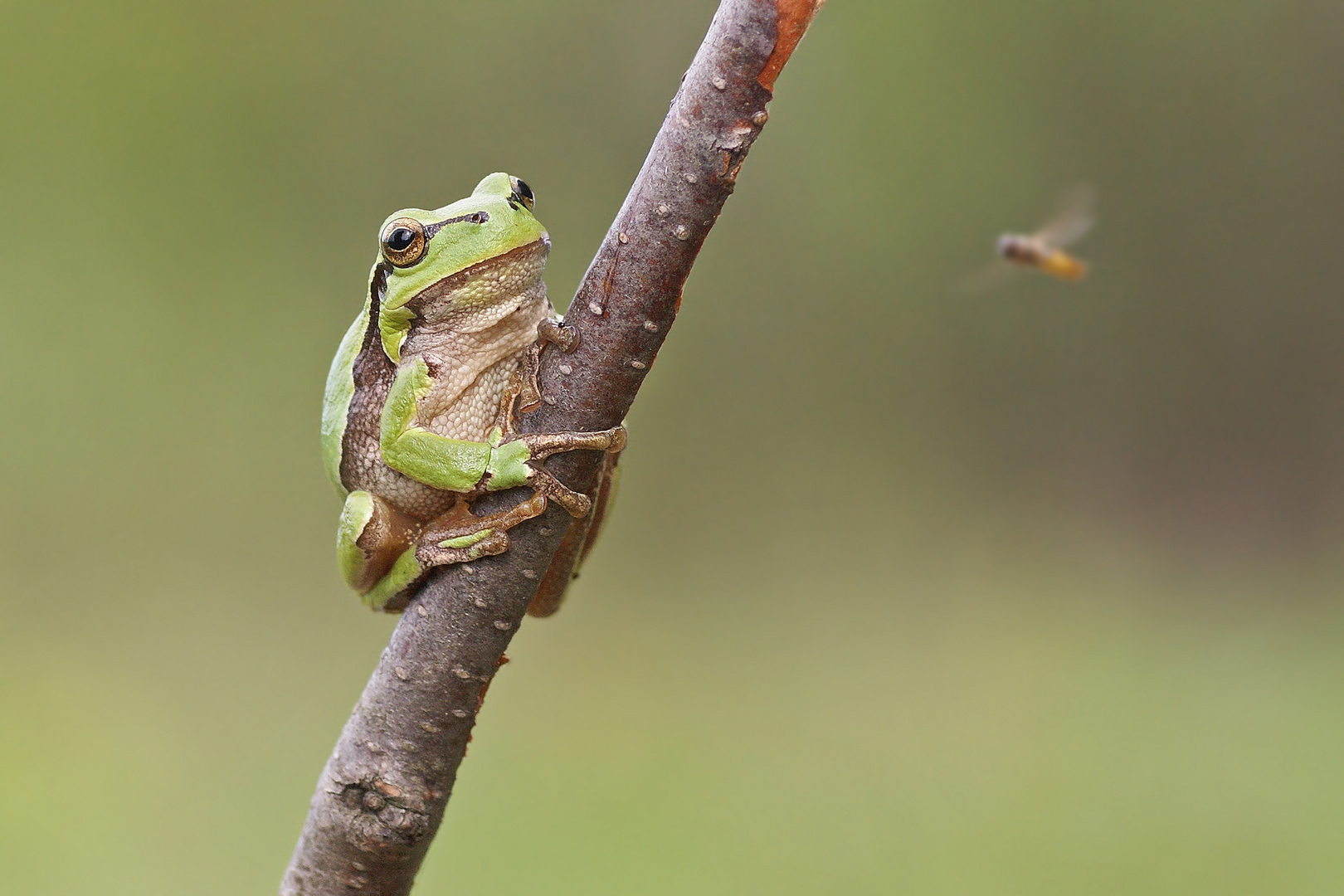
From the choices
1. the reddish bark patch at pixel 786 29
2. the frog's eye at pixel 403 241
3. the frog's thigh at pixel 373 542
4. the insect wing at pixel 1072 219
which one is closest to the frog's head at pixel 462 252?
the frog's eye at pixel 403 241

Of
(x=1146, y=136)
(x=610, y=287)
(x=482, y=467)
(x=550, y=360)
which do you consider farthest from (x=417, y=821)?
(x=1146, y=136)

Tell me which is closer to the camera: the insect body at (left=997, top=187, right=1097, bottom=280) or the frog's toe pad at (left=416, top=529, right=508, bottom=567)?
the frog's toe pad at (left=416, top=529, right=508, bottom=567)

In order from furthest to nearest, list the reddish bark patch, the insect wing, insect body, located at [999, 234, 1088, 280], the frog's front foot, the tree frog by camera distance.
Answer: the insect wing < insect body, located at [999, 234, 1088, 280] < the tree frog < the frog's front foot < the reddish bark patch

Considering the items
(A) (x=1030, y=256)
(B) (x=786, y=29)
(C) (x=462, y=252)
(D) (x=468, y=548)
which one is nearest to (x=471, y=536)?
(D) (x=468, y=548)

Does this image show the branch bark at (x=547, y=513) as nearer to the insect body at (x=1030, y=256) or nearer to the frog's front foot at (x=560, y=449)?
the frog's front foot at (x=560, y=449)

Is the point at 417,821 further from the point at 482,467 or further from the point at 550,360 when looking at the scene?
the point at 550,360

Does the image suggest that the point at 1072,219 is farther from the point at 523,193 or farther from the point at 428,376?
the point at 428,376

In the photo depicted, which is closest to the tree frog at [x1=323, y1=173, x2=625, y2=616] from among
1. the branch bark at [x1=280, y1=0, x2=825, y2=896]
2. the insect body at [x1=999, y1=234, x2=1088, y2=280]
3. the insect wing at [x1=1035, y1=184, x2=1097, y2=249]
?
the branch bark at [x1=280, y1=0, x2=825, y2=896]

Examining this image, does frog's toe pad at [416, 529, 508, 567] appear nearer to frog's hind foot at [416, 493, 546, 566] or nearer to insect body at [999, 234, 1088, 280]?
frog's hind foot at [416, 493, 546, 566]
